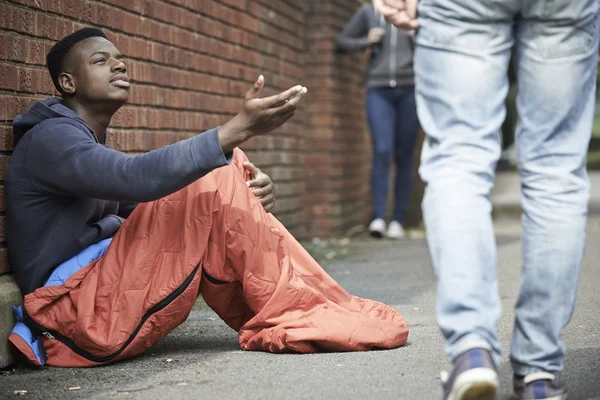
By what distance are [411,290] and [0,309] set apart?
2.37 m

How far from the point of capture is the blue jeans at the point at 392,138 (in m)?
7.93

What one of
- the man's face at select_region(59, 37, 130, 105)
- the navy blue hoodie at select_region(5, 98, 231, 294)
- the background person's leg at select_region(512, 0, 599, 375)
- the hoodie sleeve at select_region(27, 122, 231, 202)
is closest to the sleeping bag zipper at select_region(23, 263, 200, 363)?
the navy blue hoodie at select_region(5, 98, 231, 294)

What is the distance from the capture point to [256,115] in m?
2.86

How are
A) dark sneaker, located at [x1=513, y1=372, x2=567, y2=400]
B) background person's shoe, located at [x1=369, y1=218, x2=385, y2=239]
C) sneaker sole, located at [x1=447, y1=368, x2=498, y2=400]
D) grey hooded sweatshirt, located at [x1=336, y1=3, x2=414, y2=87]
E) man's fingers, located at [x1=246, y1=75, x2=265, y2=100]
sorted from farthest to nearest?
background person's shoe, located at [x1=369, y1=218, x2=385, y2=239] → grey hooded sweatshirt, located at [x1=336, y1=3, x2=414, y2=87] → man's fingers, located at [x1=246, y1=75, x2=265, y2=100] → dark sneaker, located at [x1=513, y1=372, x2=567, y2=400] → sneaker sole, located at [x1=447, y1=368, x2=498, y2=400]

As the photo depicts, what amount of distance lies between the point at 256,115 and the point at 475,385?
101cm

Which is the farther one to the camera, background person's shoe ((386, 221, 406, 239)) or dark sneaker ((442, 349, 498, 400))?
background person's shoe ((386, 221, 406, 239))

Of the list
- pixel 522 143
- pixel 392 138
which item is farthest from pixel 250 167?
pixel 392 138

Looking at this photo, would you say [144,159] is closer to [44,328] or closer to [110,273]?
[110,273]

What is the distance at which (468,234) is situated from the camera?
2.44 m

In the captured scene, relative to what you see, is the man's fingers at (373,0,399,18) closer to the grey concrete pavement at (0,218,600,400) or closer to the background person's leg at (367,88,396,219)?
the grey concrete pavement at (0,218,600,400)

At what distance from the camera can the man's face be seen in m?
3.60

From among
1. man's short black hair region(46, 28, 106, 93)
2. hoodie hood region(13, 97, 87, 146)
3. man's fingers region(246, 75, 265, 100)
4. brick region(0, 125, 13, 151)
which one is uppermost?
man's short black hair region(46, 28, 106, 93)

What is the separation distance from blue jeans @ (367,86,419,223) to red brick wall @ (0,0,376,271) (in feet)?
1.08

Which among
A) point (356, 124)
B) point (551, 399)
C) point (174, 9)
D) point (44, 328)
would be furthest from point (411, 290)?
point (356, 124)
